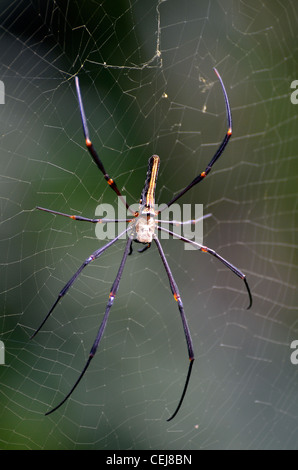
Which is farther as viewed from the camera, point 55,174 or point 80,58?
point 55,174

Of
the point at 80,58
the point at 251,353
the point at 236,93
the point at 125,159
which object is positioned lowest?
the point at 251,353

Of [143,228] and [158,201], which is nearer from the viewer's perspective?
[143,228]

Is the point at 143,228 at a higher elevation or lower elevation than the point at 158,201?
lower
